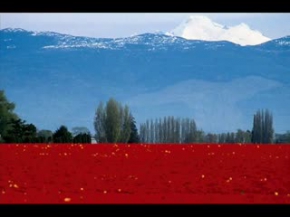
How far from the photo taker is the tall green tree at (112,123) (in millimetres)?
9141

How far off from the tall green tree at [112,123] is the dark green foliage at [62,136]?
1.73 feet

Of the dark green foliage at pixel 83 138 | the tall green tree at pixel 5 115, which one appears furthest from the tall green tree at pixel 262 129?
the tall green tree at pixel 5 115

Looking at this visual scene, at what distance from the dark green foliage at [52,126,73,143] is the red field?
0.27m

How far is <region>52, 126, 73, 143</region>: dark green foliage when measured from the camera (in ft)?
31.3

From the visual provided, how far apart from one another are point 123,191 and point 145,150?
156 cm

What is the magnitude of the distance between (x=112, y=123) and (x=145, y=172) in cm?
98

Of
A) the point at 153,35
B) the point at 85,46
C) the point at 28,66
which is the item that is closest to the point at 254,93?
the point at 153,35

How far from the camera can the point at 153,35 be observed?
1002 centimetres

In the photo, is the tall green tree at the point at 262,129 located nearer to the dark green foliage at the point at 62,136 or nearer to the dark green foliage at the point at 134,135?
the dark green foliage at the point at 134,135
